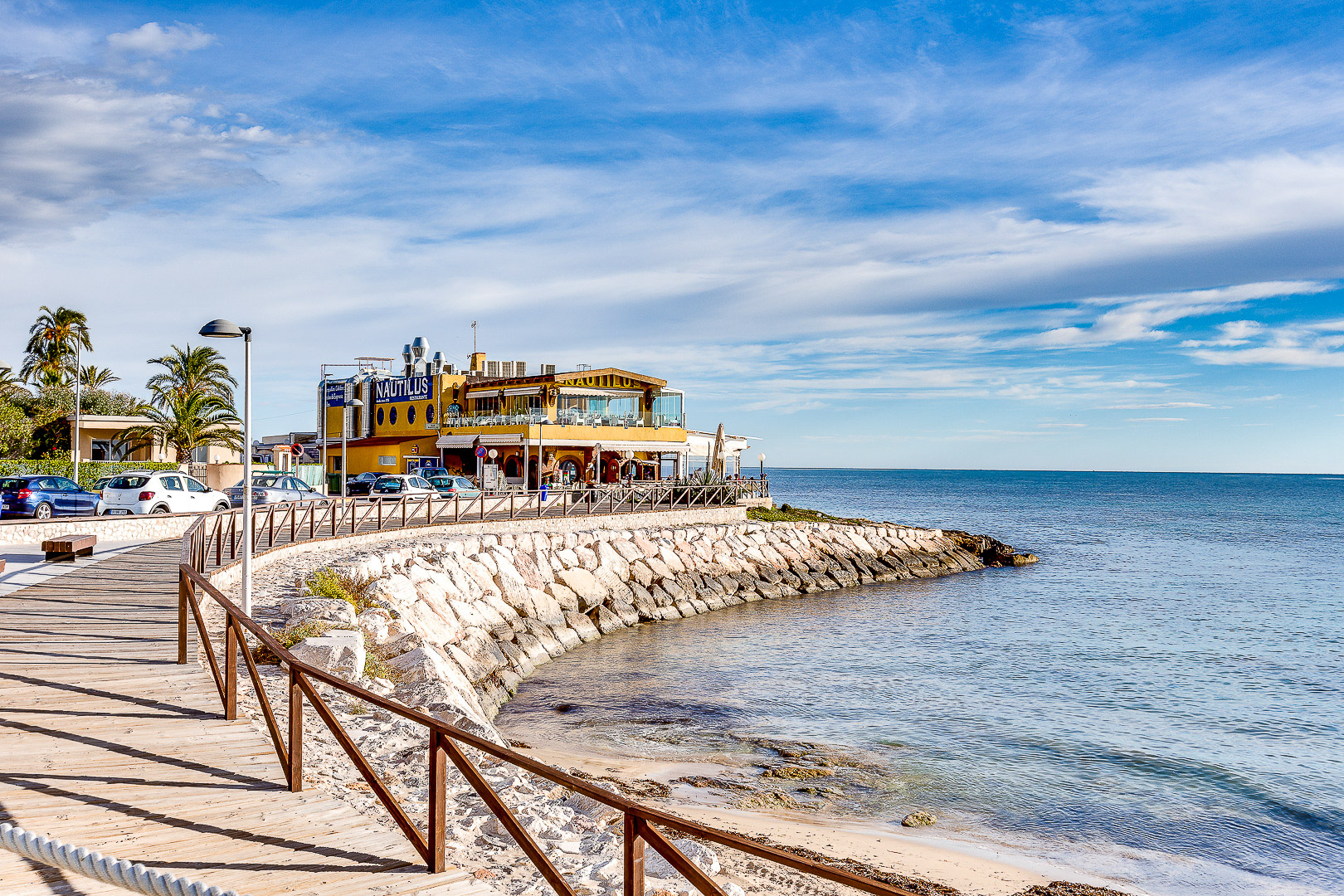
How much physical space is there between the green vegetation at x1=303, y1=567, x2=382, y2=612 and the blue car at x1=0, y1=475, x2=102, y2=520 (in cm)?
1276

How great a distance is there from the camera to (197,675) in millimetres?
9070

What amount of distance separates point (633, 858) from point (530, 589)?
62.5ft

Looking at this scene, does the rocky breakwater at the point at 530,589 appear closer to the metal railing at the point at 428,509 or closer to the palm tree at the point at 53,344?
the metal railing at the point at 428,509

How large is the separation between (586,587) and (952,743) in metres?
12.4

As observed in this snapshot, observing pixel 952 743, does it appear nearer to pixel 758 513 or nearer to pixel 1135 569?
pixel 758 513

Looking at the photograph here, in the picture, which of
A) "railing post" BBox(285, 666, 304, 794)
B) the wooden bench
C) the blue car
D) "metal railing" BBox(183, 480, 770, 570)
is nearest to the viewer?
"railing post" BBox(285, 666, 304, 794)

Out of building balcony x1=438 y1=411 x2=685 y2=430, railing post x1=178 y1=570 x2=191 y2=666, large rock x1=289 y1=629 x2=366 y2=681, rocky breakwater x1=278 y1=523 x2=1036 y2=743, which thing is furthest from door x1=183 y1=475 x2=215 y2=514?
building balcony x1=438 y1=411 x2=685 y2=430

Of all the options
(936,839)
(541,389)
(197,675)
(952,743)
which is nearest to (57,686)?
(197,675)

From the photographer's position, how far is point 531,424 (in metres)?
46.4

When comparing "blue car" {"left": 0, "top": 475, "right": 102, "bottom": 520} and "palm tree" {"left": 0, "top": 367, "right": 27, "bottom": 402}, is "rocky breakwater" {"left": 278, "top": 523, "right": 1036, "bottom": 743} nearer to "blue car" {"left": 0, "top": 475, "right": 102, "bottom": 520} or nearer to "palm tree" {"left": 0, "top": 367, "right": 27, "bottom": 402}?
"blue car" {"left": 0, "top": 475, "right": 102, "bottom": 520}

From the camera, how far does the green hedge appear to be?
115 feet

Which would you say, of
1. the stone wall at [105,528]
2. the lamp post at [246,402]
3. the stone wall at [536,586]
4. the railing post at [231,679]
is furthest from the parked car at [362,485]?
the railing post at [231,679]

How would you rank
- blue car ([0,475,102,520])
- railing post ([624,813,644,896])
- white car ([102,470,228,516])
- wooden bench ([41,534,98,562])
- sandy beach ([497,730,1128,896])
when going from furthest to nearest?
white car ([102,470,228,516]), blue car ([0,475,102,520]), wooden bench ([41,534,98,562]), sandy beach ([497,730,1128,896]), railing post ([624,813,644,896])

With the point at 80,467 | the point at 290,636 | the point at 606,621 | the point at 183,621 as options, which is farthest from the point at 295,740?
the point at 80,467
